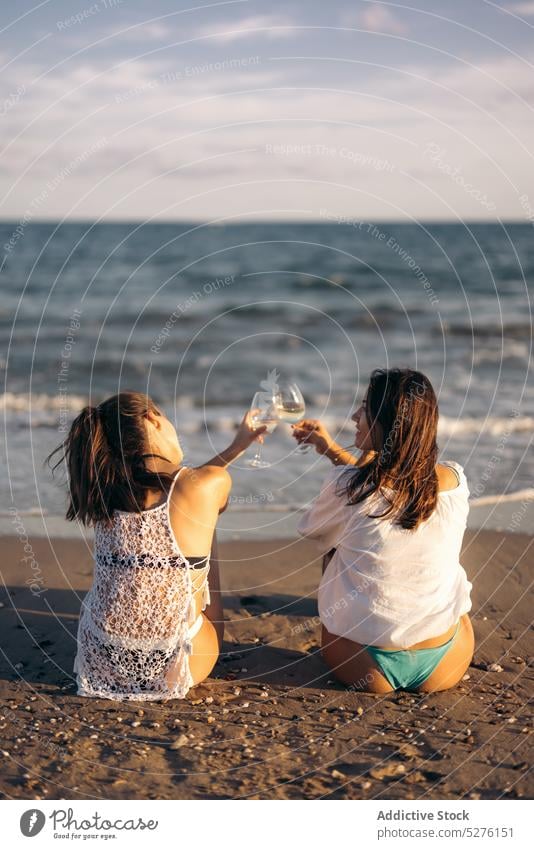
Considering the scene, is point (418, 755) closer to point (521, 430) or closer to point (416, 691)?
point (416, 691)

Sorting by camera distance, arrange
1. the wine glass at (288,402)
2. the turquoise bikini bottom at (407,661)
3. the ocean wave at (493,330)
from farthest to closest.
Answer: the ocean wave at (493,330), the wine glass at (288,402), the turquoise bikini bottom at (407,661)

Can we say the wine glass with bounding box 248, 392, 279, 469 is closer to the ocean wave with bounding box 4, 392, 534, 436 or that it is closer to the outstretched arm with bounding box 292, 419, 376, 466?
the outstretched arm with bounding box 292, 419, 376, 466

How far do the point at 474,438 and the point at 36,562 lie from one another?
6.01 m

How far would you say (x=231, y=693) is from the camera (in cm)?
480

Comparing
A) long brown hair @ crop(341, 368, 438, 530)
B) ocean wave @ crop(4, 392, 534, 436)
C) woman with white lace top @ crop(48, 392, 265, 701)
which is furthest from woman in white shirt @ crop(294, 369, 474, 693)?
ocean wave @ crop(4, 392, 534, 436)

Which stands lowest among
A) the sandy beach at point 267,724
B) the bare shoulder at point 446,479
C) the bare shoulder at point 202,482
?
the sandy beach at point 267,724

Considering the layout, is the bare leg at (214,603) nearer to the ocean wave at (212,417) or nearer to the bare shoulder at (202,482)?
the bare shoulder at (202,482)

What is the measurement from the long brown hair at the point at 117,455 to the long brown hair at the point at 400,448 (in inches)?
42.4

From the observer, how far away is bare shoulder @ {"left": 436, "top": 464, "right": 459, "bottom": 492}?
15.2 feet

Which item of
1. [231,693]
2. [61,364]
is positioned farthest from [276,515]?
[61,364]

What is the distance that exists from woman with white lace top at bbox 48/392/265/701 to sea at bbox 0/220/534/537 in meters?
2.71

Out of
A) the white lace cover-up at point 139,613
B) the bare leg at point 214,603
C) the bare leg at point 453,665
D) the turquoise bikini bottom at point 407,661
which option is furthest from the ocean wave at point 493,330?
the white lace cover-up at point 139,613

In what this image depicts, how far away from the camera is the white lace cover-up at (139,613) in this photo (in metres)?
4.49

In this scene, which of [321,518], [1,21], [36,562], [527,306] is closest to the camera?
[321,518]
